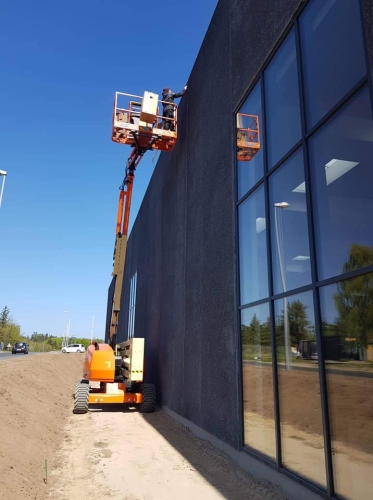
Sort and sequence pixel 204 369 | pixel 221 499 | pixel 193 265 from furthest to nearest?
pixel 193 265 → pixel 204 369 → pixel 221 499

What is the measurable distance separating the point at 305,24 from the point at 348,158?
2.27 metres

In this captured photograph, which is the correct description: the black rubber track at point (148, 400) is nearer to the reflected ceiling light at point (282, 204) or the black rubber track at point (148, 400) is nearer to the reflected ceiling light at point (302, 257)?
the reflected ceiling light at point (282, 204)

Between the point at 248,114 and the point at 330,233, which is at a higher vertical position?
the point at 248,114

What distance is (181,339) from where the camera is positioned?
10.6 meters

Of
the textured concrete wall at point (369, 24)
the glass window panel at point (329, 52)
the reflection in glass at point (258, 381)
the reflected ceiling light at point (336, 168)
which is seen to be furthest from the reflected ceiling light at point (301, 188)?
the reflection in glass at point (258, 381)

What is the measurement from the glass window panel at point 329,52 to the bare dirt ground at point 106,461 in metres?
5.01

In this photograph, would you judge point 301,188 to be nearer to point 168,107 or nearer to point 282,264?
point 282,264

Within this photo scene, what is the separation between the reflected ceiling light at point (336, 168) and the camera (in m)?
4.26

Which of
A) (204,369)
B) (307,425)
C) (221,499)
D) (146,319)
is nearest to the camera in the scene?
(307,425)

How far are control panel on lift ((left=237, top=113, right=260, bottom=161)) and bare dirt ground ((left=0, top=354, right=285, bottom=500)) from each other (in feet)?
17.2

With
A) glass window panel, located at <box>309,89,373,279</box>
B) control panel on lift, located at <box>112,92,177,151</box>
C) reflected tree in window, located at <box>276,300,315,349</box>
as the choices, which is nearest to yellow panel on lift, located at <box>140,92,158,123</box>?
control panel on lift, located at <box>112,92,177,151</box>

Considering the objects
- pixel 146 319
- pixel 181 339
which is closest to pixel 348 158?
pixel 181 339

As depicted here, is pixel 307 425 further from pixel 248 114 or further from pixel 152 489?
pixel 248 114

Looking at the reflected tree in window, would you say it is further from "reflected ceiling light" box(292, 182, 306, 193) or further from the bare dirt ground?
the bare dirt ground
